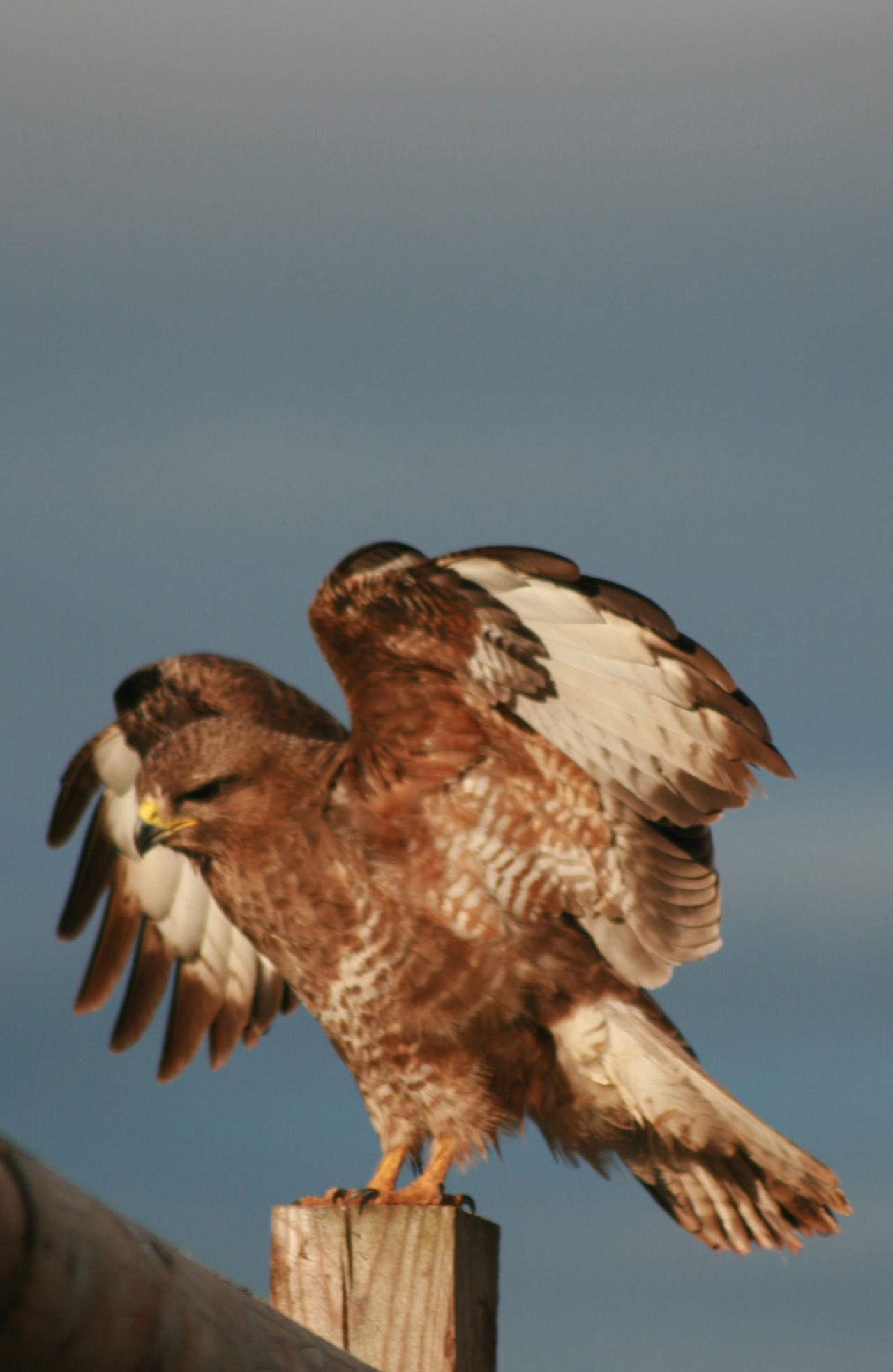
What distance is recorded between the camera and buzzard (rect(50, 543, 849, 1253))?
3.86 meters

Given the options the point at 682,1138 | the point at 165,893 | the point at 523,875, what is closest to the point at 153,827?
the point at 165,893

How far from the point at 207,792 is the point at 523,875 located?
1.08m

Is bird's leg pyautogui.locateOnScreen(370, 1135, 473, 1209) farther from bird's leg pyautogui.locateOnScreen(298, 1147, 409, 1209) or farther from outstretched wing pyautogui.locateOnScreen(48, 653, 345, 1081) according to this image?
outstretched wing pyautogui.locateOnScreen(48, 653, 345, 1081)

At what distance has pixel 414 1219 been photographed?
3.05 m

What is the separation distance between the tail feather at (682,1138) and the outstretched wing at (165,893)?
58.7 inches

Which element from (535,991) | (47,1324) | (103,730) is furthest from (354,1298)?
(103,730)

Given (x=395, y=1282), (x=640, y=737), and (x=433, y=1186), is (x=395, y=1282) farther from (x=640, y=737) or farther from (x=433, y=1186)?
(x=640, y=737)

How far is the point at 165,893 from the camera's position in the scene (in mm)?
5574

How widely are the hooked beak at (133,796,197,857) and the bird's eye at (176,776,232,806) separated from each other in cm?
6

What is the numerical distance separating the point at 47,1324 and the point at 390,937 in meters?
2.87

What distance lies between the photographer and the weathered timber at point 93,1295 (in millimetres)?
1185

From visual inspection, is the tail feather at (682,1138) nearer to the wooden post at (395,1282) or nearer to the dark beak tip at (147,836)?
the wooden post at (395,1282)

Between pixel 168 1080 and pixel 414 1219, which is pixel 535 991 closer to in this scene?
pixel 414 1219

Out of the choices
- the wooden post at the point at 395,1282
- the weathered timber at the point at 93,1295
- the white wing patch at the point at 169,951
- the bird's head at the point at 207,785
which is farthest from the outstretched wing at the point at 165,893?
the weathered timber at the point at 93,1295
